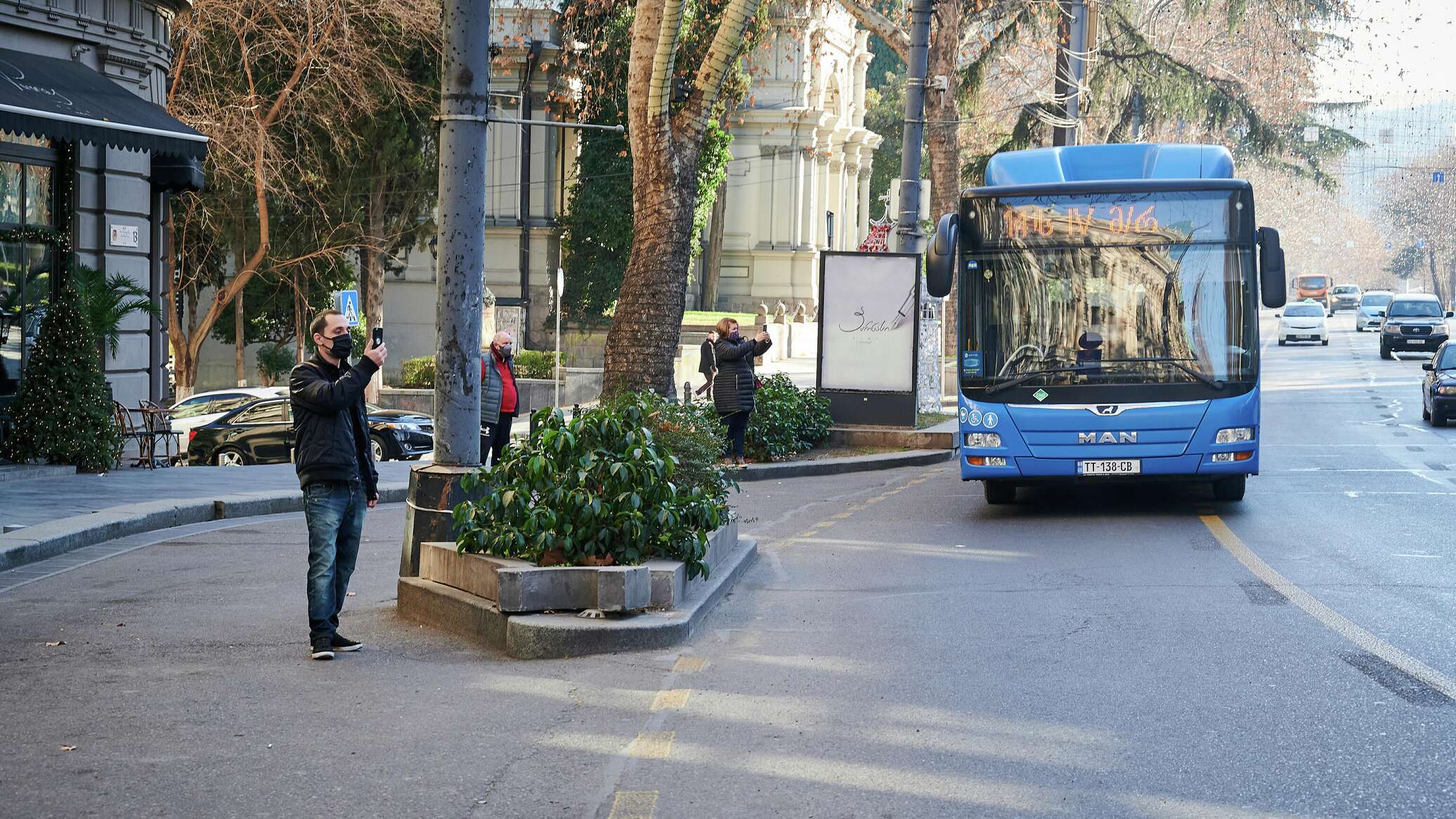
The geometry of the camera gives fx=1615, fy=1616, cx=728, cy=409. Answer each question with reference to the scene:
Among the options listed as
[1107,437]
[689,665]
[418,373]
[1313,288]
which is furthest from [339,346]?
[1313,288]

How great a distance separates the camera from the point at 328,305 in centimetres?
3541

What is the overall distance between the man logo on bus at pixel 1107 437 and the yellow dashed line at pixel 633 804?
8751 millimetres

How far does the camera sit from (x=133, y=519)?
1346 cm

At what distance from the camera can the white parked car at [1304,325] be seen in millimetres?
55375

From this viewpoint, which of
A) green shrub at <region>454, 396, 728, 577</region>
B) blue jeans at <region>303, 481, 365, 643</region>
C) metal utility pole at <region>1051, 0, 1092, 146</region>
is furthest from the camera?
metal utility pole at <region>1051, 0, 1092, 146</region>

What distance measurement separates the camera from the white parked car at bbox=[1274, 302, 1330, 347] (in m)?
55.4

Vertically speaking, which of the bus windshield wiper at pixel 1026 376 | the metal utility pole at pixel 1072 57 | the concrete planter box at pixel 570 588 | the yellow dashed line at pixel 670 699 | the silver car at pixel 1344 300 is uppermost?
the metal utility pole at pixel 1072 57

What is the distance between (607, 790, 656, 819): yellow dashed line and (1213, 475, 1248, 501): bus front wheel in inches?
393

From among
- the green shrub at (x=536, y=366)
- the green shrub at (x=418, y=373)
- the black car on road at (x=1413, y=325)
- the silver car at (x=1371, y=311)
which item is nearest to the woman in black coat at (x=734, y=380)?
the green shrub at (x=418, y=373)

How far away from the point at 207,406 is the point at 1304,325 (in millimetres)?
41799

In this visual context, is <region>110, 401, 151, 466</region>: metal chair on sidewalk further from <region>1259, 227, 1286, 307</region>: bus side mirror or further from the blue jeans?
<region>1259, 227, 1286, 307</region>: bus side mirror

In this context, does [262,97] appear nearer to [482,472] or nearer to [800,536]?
[800,536]

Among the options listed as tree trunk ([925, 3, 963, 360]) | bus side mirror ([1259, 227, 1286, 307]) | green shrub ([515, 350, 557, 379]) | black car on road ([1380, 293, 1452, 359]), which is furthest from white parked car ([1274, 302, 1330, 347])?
bus side mirror ([1259, 227, 1286, 307])

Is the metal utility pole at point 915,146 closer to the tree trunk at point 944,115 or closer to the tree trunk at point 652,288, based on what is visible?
the tree trunk at point 652,288
